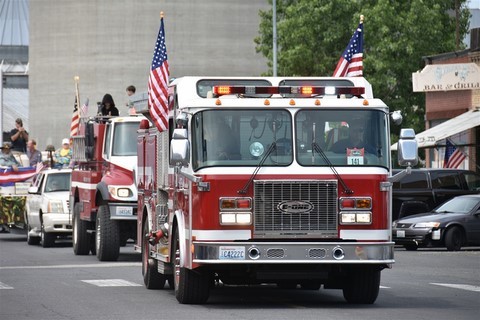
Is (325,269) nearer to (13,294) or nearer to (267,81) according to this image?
(267,81)

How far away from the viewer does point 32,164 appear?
4053 centimetres

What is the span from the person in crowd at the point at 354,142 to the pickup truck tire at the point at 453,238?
15700mm

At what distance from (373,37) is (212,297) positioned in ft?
122

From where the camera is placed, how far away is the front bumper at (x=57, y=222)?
31.6m

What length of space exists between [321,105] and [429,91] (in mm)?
35409

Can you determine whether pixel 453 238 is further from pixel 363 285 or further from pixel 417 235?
pixel 363 285

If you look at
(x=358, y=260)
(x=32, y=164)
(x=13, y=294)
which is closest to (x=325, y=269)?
(x=358, y=260)

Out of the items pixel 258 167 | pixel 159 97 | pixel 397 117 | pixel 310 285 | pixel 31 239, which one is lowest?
pixel 31 239

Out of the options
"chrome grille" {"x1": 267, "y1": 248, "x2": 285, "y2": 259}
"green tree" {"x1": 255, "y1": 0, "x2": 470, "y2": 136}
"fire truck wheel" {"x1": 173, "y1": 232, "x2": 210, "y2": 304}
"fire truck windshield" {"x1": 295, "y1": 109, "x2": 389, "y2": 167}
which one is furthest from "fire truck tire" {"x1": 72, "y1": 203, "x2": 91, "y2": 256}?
"green tree" {"x1": 255, "y1": 0, "x2": 470, "y2": 136}

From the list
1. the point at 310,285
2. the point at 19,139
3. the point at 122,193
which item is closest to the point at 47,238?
the point at 122,193

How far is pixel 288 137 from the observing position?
1631 centimetres

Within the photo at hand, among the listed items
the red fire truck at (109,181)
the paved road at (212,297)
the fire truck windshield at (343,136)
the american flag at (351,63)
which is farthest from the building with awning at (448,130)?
the fire truck windshield at (343,136)

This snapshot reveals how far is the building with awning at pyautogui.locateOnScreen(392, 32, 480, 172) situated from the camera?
47.2m

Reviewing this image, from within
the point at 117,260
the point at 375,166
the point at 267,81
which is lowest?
the point at 117,260
